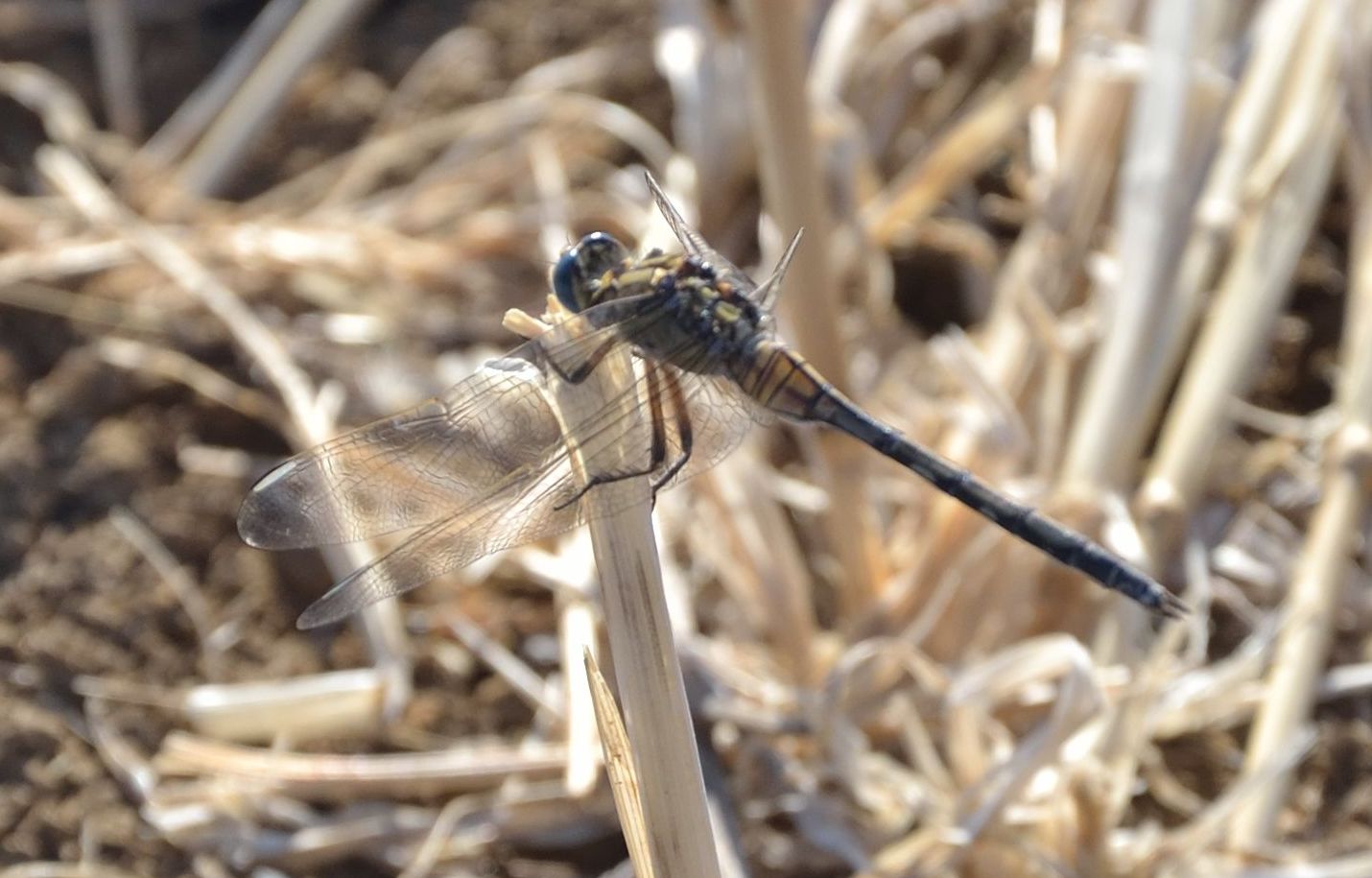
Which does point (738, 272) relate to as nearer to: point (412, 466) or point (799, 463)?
point (412, 466)

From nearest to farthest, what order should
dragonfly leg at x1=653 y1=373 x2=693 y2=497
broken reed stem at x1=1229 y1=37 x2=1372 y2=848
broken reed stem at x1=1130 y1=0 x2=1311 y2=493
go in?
dragonfly leg at x1=653 y1=373 x2=693 y2=497 → broken reed stem at x1=1229 y1=37 x2=1372 y2=848 → broken reed stem at x1=1130 y1=0 x2=1311 y2=493

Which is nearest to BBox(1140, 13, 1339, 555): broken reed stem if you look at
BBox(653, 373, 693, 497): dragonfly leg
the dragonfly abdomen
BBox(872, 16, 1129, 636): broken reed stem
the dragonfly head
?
BBox(872, 16, 1129, 636): broken reed stem

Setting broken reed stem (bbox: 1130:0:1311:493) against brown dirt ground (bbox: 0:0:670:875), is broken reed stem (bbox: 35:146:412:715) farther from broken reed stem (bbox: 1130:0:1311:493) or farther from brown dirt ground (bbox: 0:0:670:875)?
broken reed stem (bbox: 1130:0:1311:493)

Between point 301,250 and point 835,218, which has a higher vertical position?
point 301,250

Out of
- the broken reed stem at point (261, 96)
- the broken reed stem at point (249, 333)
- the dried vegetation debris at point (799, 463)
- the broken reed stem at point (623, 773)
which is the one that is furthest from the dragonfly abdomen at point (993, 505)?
the broken reed stem at point (261, 96)

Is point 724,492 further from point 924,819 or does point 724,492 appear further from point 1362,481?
point 1362,481

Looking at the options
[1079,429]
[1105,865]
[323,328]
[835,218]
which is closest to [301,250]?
[323,328]
